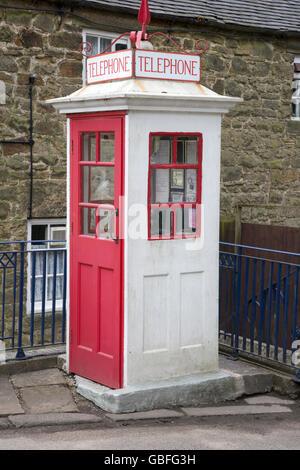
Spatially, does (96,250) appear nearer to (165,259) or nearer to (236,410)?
(165,259)

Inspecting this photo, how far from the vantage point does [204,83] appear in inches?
469

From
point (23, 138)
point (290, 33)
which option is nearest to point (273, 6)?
point (290, 33)

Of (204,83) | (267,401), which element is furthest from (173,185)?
(204,83)

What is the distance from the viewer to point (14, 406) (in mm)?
5609

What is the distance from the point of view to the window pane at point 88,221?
5.99m

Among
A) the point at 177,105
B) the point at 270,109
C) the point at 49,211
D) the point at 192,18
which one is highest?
the point at 192,18

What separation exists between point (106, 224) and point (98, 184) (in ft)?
1.23

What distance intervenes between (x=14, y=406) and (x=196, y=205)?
2.33m

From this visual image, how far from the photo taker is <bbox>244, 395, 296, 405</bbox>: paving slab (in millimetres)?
6121

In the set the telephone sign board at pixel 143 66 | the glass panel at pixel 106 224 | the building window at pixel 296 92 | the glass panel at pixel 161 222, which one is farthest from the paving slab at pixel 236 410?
the building window at pixel 296 92

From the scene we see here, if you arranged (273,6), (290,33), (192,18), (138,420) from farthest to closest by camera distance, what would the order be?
(273,6), (290,33), (192,18), (138,420)

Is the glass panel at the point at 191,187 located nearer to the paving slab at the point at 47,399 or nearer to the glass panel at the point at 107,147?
the glass panel at the point at 107,147

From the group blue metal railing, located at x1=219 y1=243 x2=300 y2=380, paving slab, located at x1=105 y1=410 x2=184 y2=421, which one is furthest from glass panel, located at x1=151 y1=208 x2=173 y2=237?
paving slab, located at x1=105 y1=410 x2=184 y2=421

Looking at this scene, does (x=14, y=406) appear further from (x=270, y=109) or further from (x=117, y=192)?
(x=270, y=109)
